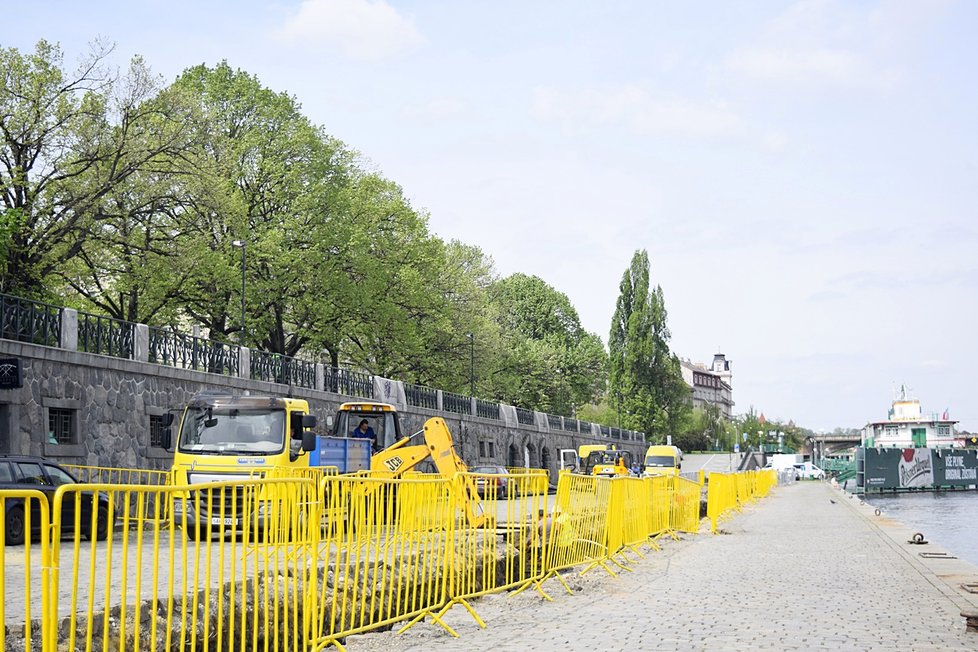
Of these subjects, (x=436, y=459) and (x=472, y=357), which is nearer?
(x=436, y=459)

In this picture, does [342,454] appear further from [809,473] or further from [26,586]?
[809,473]

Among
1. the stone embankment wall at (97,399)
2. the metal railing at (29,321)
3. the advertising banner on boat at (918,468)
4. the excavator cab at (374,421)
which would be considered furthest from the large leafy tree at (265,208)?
the advertising banner on boat at (918,468)

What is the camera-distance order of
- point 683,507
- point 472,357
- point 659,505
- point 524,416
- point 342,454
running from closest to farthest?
point 659,505 → point 342,454 → point 683,507 → point 472,357 → point 524,416

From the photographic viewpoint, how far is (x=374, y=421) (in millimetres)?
27766

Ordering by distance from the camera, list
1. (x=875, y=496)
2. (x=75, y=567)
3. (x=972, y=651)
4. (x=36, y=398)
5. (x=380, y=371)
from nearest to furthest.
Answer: (x=75, y=567), (x=972, y=651), (x=36, y=398), (x=380, y=371), (x=875, y=496)

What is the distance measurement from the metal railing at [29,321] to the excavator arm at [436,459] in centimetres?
752

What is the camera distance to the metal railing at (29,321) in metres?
22.1

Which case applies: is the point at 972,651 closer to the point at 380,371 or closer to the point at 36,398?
the point at 36,398

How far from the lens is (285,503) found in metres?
8.65

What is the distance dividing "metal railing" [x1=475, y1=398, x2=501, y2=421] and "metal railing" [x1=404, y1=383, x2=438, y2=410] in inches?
243

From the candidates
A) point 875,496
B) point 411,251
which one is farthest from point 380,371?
point 875,496

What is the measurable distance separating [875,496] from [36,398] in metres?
71.5

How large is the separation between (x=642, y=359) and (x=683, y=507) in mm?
70502

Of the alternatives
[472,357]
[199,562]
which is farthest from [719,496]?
[472,357]
